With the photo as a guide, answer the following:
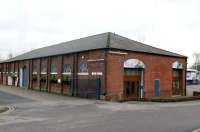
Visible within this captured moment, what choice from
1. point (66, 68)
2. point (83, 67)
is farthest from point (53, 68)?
point (83, 67)

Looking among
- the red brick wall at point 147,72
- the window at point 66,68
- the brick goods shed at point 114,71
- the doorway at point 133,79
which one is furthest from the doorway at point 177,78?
the window at point 66,68

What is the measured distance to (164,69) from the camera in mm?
33031

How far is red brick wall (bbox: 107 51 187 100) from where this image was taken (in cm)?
2705

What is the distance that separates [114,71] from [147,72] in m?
5.01

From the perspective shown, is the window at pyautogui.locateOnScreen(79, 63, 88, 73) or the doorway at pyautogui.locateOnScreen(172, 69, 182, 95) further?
Answer: the doorway at pyautogui.locateOnScreen(172, 69, 182, 95)

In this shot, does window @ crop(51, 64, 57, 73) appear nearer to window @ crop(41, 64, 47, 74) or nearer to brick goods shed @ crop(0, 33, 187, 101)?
brick goods shed @ crop(0, 33, 187, 101)

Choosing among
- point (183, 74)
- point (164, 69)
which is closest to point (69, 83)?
point (164, 69)

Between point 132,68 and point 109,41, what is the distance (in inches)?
146

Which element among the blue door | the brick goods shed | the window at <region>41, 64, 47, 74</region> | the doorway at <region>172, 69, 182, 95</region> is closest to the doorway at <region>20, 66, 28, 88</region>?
the window at <region>41, 64, 47, 74</region>

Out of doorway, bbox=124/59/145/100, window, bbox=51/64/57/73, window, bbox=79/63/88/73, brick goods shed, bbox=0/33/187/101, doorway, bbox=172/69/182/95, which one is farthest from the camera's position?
window, bbox=51/64/57/73

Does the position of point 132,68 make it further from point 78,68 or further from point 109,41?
point 78,68

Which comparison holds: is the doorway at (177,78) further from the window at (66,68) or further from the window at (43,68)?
the window at (43,68)

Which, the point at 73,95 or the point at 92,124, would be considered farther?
the point at 73,95

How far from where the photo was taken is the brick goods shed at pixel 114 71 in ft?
89.5
